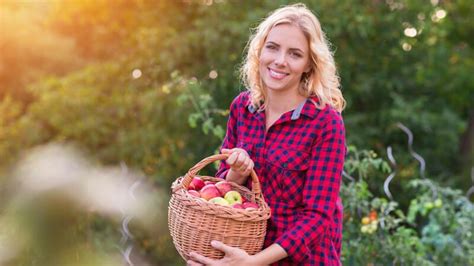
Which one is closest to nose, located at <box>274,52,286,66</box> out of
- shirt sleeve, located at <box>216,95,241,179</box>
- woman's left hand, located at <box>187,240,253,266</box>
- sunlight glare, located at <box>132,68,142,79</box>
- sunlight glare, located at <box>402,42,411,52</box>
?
shirt sleeve, located at <box>216,95,241,179</box>

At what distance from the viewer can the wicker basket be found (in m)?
1.99

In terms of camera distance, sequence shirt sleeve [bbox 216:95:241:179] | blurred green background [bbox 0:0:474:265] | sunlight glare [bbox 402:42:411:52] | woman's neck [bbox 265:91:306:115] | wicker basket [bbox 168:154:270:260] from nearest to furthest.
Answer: wicker basket [bbox 168:154:270:260]
woman's neck [bbox 265:91:306:115]
shirt sleeve [bbox 216:95:241:179]
blurred green background [bbox 0:0:474:265]
sunlight glare [bbox 402:42:411:52]

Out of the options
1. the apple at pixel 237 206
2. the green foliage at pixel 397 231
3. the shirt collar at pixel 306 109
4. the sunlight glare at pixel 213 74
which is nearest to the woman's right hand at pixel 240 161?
the apple at pixel 237 206

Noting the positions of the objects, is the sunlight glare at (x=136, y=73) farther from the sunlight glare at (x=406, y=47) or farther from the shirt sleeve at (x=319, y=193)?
the shirt sleeve at (x=319, y=193)

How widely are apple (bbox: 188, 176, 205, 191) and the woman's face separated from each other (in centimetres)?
35

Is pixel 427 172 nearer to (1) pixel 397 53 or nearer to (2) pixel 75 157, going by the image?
(1) pixel 397 53

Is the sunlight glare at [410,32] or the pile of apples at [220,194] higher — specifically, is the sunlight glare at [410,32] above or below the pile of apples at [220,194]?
below

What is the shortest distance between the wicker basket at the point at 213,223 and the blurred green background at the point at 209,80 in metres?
3.87

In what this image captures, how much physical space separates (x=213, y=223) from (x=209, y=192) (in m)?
0.13

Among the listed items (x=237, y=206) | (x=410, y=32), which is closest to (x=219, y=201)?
(x=237, y=206)

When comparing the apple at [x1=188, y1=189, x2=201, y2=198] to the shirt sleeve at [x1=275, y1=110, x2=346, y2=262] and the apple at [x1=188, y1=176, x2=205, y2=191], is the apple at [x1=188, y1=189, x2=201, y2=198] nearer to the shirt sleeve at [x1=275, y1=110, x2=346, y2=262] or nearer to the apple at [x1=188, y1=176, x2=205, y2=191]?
the apple at [x1=188, y1=176, x2=205, y2=191]

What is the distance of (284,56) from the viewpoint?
2215 millimetres

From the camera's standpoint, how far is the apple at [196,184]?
2193 millimetres

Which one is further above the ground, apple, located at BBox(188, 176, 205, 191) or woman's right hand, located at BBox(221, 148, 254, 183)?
woman's right hand, located at BBox(221, 148, 254, 183)
